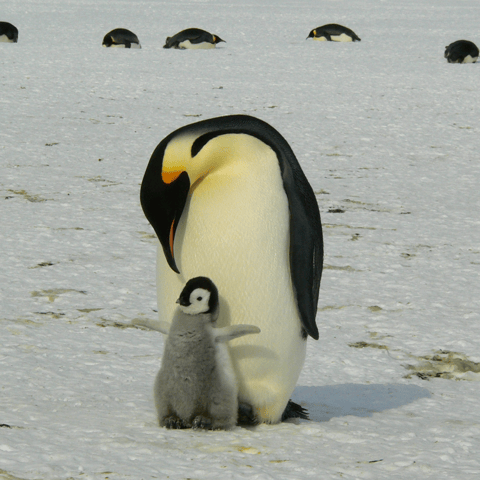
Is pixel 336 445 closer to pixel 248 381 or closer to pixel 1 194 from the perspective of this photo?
pixel 248 381

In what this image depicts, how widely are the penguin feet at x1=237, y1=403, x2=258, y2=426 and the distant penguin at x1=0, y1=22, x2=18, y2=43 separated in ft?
42.2

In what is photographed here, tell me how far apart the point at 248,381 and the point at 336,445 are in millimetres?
368

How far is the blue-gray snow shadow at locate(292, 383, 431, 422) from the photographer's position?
2701 mm

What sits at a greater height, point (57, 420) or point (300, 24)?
point (300, 24)

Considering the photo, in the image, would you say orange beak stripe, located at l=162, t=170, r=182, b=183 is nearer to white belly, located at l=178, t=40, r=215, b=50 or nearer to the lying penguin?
the lying penguin

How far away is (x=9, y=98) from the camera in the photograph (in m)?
8.76

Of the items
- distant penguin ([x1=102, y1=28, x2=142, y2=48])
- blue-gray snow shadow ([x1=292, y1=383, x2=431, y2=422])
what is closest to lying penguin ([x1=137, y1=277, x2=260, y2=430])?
blue-gray snow shadow ([x1=292, y1=383, x2=431, y2=422])

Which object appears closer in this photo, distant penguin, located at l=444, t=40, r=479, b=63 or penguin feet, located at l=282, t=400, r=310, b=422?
penguin feet, located at l=282, t=400, r=310, b=422

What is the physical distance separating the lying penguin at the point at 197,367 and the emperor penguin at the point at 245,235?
0.14 metres

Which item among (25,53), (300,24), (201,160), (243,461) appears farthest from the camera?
(300,24)

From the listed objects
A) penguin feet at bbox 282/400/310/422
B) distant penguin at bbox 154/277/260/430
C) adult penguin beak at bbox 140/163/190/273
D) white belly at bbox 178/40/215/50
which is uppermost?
white belly at bbox 178/40/215/50

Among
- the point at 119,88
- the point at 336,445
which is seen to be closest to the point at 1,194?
the point at 336,445

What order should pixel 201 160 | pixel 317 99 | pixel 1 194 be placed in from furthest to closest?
pixel 317 99, pixel 1 194, pixel 201 160

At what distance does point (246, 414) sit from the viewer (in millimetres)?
2506
